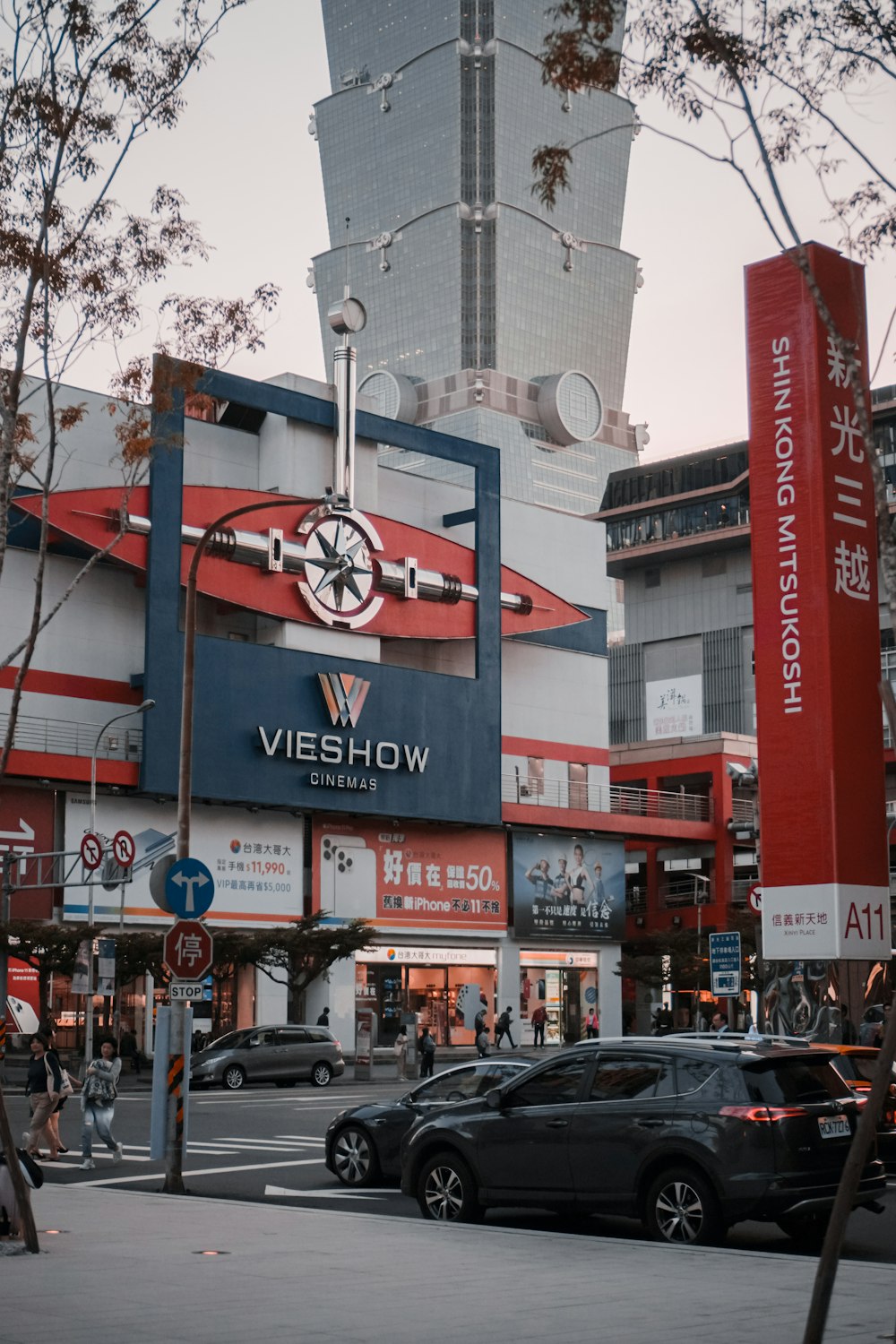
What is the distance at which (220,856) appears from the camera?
54.8 meters

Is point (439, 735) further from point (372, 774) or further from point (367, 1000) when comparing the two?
point (367, 1000)

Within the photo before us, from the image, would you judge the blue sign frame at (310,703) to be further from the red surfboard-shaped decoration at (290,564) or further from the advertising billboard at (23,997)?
the advertising billboard at (23,997)

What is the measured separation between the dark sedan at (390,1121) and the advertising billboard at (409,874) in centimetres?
3824

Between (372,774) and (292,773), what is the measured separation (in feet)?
11.9

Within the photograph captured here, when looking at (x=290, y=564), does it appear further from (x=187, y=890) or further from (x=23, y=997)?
(x=187, y=890)

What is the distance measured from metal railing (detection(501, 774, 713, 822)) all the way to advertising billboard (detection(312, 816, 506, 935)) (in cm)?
236

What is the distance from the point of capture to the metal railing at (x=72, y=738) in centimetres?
5053

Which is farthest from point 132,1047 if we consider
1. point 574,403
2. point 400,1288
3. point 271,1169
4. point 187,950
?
point 574,403

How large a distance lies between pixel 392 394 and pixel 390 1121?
172 m

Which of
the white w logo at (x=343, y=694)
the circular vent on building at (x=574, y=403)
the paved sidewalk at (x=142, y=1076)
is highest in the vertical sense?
the circular vent on building at (x=574, y=403)

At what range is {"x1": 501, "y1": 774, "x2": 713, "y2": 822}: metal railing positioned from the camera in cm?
6569

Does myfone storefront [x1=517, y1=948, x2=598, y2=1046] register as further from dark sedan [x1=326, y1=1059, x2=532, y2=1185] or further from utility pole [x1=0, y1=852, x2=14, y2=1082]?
dark sedan [x1=326, y1=1059, x2=532, y2=1185]

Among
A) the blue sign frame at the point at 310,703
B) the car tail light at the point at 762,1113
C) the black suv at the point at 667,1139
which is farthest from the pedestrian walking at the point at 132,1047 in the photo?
the car tail light at the point at 762,1113

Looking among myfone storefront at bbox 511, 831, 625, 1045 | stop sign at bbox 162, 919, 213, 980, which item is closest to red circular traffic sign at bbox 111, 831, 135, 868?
stop sign at bbox 162, 919, 213, 980
